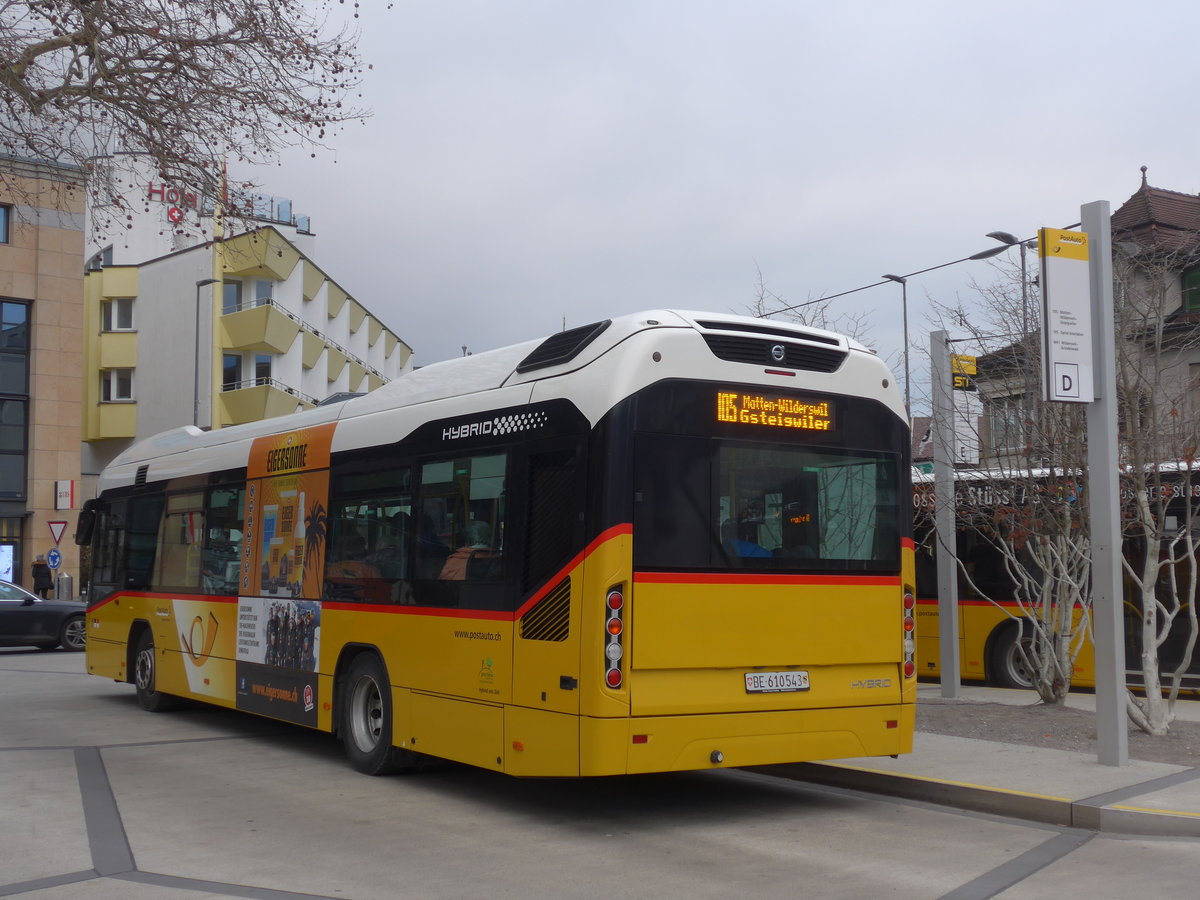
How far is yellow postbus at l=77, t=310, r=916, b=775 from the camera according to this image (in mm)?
7793

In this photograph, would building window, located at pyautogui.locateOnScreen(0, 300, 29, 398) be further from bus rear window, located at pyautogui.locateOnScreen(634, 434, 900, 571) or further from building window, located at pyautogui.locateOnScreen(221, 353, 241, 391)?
bus rear window, located at pyautogui.locateOnScreen(634, 434, 900, 571)

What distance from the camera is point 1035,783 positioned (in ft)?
29.1

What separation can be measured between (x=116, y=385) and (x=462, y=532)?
1799 inches

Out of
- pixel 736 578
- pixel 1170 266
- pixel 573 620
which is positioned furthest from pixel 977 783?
pixel 1170 266

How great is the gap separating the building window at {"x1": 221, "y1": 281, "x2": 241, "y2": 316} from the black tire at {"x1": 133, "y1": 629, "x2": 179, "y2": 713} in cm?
3376

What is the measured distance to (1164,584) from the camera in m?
15.6

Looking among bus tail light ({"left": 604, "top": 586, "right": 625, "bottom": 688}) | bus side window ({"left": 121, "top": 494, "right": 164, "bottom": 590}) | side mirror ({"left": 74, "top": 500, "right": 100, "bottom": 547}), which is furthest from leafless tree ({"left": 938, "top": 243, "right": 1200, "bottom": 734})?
side mirror ({"left": 74, "top": 500, "right": 100, "bottom": 547})

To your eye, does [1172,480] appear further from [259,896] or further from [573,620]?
[259,896]

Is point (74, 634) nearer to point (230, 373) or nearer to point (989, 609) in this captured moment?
point (989, 609)

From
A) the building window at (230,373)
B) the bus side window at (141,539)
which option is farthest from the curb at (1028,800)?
the building window at (230,373)

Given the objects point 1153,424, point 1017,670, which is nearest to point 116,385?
point 1017,670

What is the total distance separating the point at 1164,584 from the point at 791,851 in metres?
9.95

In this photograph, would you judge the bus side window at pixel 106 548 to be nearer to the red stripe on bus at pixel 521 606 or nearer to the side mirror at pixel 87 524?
the side mirror at pixel 87 524

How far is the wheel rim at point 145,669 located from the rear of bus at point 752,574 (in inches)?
348
